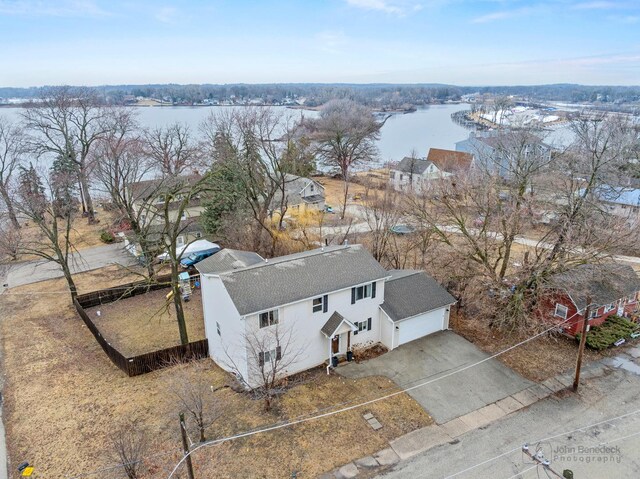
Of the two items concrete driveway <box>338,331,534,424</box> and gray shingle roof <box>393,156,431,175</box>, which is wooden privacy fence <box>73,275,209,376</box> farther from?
gray shingle roof <box>393,156,431,175</box>

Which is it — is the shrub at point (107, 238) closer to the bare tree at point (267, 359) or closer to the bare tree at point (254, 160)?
the bare tree at point (254, 160)

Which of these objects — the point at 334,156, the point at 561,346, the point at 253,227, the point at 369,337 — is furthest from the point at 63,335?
the point at 334,156

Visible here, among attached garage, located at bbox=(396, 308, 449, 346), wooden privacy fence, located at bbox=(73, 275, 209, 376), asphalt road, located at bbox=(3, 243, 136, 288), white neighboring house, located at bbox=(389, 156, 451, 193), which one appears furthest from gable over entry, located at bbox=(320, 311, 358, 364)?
white neighboring house, located at bbox=(389, 156, 451, 193)

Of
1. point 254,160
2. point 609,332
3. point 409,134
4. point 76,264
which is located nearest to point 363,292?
point 609,332

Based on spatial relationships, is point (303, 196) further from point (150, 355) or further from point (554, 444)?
point (554, 444)

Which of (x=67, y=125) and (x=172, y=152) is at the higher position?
(x=67, y=125)

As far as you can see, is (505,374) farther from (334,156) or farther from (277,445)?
(334,156)
